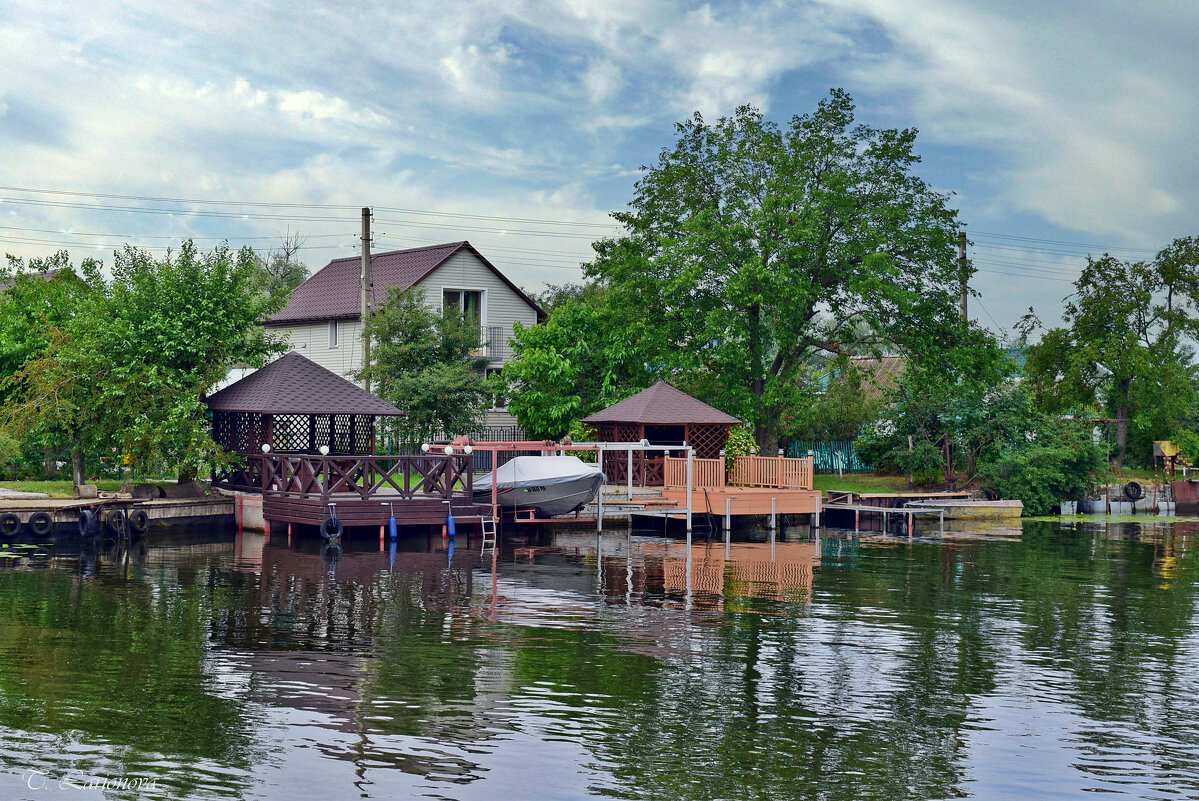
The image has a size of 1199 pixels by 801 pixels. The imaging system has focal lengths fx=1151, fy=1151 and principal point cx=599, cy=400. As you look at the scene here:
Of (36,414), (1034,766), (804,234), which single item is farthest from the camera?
(804,234)

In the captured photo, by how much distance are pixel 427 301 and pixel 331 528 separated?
20995mm

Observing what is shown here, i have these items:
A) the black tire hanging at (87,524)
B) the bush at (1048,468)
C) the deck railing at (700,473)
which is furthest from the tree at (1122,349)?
the black tire hanging at (87,524)

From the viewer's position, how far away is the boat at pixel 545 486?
1236 inches

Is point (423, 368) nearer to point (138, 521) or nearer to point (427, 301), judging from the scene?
point (427, 301)

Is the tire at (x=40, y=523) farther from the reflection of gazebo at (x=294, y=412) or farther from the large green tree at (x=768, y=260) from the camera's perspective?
the large green tree at (x=768, y=260)

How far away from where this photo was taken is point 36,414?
31672 millimetres

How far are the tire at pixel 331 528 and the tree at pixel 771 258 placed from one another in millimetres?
14393

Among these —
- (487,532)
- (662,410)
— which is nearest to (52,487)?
(487,532)

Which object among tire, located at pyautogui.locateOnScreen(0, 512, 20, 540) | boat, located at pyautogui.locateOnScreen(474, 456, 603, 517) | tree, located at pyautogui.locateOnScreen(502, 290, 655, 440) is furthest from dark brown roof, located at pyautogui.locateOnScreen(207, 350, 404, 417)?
tree, located at pyautogui.locateOnScreen(502, 290, 655, 440)

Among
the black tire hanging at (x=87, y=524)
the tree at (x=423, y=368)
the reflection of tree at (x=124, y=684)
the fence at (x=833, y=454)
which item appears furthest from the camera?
the fence at (x=833, y=454)

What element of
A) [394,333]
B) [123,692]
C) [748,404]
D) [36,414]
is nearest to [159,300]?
[36,414]

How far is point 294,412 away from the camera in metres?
31.6

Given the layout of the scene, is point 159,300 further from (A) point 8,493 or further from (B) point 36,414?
(A) point 8,493

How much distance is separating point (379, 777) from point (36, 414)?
2579 cm
